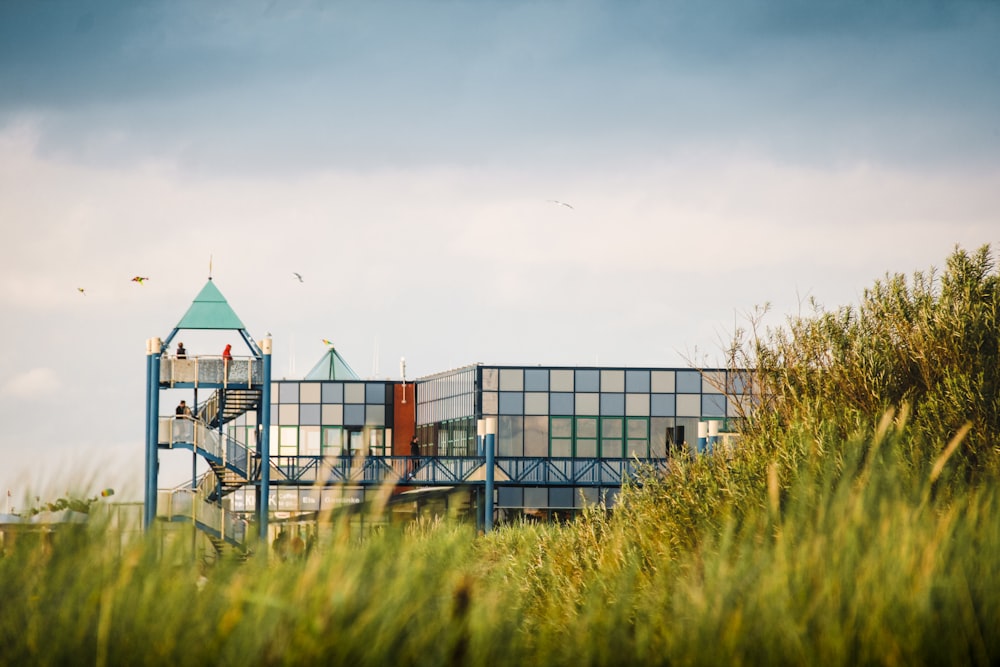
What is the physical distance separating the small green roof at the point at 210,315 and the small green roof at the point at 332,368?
97.6 ft

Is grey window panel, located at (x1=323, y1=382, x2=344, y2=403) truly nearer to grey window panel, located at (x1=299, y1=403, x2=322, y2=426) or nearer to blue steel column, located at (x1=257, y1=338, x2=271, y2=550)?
grey window panel, located at (x1=299, y1=403, x2=322, y2=426)

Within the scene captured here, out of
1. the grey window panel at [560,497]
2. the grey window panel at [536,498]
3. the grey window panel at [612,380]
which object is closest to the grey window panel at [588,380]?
the grey window panel at [612,380]

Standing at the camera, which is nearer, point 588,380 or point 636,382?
point 636,382

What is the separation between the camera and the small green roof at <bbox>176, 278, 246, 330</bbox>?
1521 inches

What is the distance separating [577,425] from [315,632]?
49.4 meters

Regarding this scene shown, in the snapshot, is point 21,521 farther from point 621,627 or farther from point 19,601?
point 621,627

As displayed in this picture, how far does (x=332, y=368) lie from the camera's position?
6969 cm

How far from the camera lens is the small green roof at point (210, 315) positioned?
38.6m

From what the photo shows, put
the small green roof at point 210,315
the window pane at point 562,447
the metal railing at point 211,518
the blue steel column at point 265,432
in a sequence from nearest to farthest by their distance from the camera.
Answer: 1. the metal railing at point 211,518
2. the blue steel column at point 265,432
3. the small green roof at point 210,315
4. the window pane at point 562,447

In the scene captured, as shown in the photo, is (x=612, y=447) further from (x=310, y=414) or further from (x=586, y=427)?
(x=310, y=414)

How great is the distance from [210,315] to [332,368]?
3091 centimetres

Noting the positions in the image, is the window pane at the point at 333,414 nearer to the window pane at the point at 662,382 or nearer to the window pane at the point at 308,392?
the window pane at the point at 308,392

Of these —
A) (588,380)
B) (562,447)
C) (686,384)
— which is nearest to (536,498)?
(562,447)

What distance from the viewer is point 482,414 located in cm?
5638
